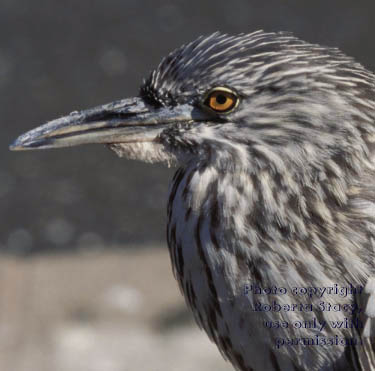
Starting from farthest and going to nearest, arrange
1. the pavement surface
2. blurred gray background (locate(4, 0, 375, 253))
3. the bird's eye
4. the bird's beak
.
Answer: blurred gray background (locate(4, 0, 375, 253))
the pavement surface
the bird's beak
the bird's eye

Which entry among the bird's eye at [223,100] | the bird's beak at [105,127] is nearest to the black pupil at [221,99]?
the bird's eye at [223,100]

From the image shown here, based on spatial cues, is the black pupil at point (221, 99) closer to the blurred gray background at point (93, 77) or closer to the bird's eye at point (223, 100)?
the bird's eye at point (223, 100)

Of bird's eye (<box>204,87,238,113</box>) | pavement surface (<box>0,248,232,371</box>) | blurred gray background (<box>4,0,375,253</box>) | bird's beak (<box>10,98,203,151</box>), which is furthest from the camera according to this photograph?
blurred gray background (<box>4,0,375,253</box>)

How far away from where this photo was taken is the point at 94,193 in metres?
6.60

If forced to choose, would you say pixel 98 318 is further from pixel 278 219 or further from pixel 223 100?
pixel 223 100

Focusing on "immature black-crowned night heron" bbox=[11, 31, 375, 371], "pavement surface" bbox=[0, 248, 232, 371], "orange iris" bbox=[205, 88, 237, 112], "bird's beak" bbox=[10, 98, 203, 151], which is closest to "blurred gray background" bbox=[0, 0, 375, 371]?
"pavement surface" bbox=[0, 248, 232, 371]

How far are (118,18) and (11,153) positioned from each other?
6.30ft

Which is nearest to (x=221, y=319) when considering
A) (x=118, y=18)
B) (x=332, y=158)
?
(x=332, y=158)

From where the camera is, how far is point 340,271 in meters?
2.64

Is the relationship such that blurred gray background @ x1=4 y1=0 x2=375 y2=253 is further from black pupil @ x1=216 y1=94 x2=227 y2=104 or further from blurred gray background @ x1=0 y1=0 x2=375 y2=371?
black pupil @ x1=216 y1=94 x2=227 y2=104

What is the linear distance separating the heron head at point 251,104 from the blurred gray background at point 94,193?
2780 millimetres

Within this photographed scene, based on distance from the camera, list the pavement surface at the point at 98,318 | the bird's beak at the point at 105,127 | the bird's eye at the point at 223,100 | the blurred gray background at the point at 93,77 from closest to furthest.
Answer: the bird's eye at the point at 223,100 → the bird's beak at the point at 105,127 → the pavement surface at the point at 98,318 → the blurred gray background at the point at 93,77

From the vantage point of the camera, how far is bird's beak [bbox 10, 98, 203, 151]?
2742 mm

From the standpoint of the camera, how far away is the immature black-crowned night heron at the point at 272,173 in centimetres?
262
